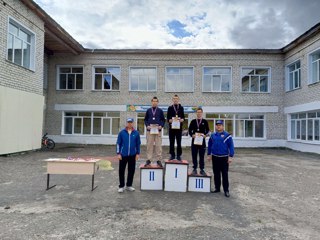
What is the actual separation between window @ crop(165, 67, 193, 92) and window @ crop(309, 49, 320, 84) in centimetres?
802

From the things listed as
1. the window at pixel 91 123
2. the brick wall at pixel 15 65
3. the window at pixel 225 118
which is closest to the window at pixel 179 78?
the window at pixel 225 118

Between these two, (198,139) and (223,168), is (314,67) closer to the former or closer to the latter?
(198,139)

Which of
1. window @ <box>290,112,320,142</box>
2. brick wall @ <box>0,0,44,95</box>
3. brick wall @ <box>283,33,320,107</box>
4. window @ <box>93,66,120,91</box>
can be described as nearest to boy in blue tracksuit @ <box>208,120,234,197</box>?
brick wall @ <box>0,0,44,95</box>

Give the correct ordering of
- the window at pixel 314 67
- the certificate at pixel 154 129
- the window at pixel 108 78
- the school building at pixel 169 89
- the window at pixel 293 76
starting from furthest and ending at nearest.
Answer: the window at pixel 108 78
the school building at pixel 169 89
the window at pixel 293 76
the window at pixel 314 67
the certificate at pixel 154 129

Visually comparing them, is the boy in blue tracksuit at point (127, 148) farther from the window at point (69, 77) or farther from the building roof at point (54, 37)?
the window at point (69, 77)

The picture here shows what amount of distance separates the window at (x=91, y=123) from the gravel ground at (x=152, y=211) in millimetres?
11769

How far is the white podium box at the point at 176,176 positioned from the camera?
6.09 m

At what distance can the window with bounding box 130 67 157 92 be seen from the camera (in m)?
19.2

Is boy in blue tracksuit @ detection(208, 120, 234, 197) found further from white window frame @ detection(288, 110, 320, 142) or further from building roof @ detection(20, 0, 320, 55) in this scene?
building roof @ detection(20, 0, 320, 55)

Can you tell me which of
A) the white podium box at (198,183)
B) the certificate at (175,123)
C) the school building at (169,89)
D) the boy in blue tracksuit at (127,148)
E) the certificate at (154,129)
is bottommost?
the white podium box at (198,183)

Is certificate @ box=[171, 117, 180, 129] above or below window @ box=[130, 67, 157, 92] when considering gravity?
below

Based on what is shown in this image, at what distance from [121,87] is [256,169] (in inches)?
496

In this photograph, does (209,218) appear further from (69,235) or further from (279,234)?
(69,235)

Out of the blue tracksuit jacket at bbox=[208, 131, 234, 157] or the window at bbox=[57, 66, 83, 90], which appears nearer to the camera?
the blue tracksuit jacket at bbox=[208, 131, 234, 157]
